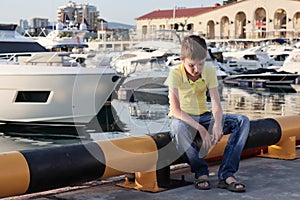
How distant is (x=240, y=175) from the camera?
5.84 metres

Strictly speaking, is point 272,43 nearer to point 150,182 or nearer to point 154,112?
point 154,112

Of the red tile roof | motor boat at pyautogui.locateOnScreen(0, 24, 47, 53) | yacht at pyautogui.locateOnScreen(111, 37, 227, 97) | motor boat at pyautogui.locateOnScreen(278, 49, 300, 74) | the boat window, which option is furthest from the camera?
the red tile roof

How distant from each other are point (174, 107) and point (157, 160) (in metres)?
0.55

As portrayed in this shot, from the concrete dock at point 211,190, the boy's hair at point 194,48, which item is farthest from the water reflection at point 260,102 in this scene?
the boy's hair at point 194,48

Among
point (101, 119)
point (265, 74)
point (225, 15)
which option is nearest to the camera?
point (101, 119)

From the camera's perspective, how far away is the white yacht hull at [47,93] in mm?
15562

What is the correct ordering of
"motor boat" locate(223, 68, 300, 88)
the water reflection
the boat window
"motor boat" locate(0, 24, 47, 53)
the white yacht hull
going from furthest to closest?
"motor boat" locate(223, 68, 300, 88)
the water reflection
"motor boat" locate(0, 24, 47, 53)
the boat window
the white yacht hull

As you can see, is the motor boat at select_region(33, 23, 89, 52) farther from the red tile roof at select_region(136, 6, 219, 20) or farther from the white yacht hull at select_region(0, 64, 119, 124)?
the red tile roof at select_region(136, 6, 219, 20)

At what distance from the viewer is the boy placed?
16.9ft

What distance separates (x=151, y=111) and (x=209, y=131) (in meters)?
15.5

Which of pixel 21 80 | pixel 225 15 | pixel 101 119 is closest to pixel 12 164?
pixel 21 80

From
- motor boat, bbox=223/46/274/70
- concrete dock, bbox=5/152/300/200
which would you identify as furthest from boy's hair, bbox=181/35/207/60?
motor boat, bbox=223/46/274/70

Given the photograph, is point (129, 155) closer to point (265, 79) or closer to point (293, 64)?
point (265, 79)

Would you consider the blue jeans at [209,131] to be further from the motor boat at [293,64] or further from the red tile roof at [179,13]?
the red tile roof at [179,13]
